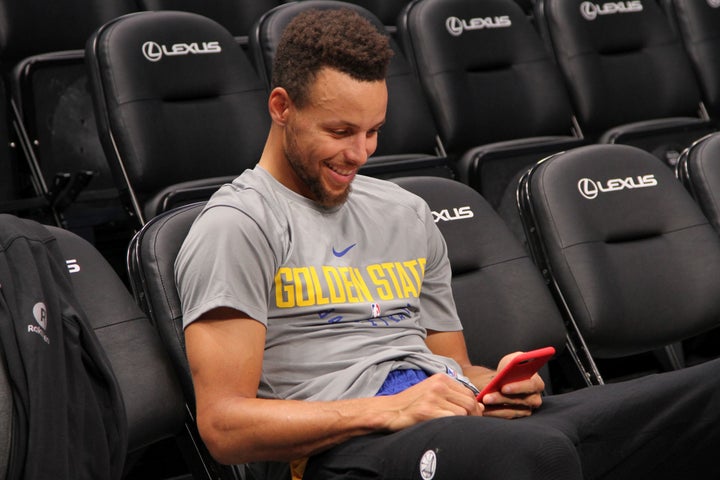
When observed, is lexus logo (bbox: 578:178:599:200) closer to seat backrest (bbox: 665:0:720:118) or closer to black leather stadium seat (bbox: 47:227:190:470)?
black leather stadium seat (bbox: 47:227:190:470)

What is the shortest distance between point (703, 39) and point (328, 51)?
2.37 metres

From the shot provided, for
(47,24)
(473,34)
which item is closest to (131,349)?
(47,24)

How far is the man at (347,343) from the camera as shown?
5.08ft

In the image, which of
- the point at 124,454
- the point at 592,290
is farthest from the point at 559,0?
the point at 124,454

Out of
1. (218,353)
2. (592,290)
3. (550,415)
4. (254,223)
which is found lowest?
(592,290)

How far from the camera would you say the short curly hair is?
1.81m

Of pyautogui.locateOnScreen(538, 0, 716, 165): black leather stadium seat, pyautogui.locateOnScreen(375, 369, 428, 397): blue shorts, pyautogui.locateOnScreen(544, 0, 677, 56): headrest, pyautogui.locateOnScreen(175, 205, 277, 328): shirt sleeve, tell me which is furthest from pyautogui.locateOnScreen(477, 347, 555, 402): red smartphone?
pyautogui.locateOnScreen(544, 0, 677, 56): headrest

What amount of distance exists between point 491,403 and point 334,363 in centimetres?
27

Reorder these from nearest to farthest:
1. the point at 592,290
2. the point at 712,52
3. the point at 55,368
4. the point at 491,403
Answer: the point at 55,368 → the point at 491,403 → the point at 592,290 → the point at 712,52

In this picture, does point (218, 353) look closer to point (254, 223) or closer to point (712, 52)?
point (254, 223)

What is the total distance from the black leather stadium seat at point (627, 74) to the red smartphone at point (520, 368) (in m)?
1.73

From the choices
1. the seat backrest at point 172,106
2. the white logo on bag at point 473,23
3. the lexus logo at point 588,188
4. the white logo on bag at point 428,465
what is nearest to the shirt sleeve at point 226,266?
the white logo on bag at point 428,465

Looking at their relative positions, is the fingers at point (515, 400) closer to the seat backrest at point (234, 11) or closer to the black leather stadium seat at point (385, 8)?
the seat backrest at point (234, 11)

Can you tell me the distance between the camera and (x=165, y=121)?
8.60 ft
